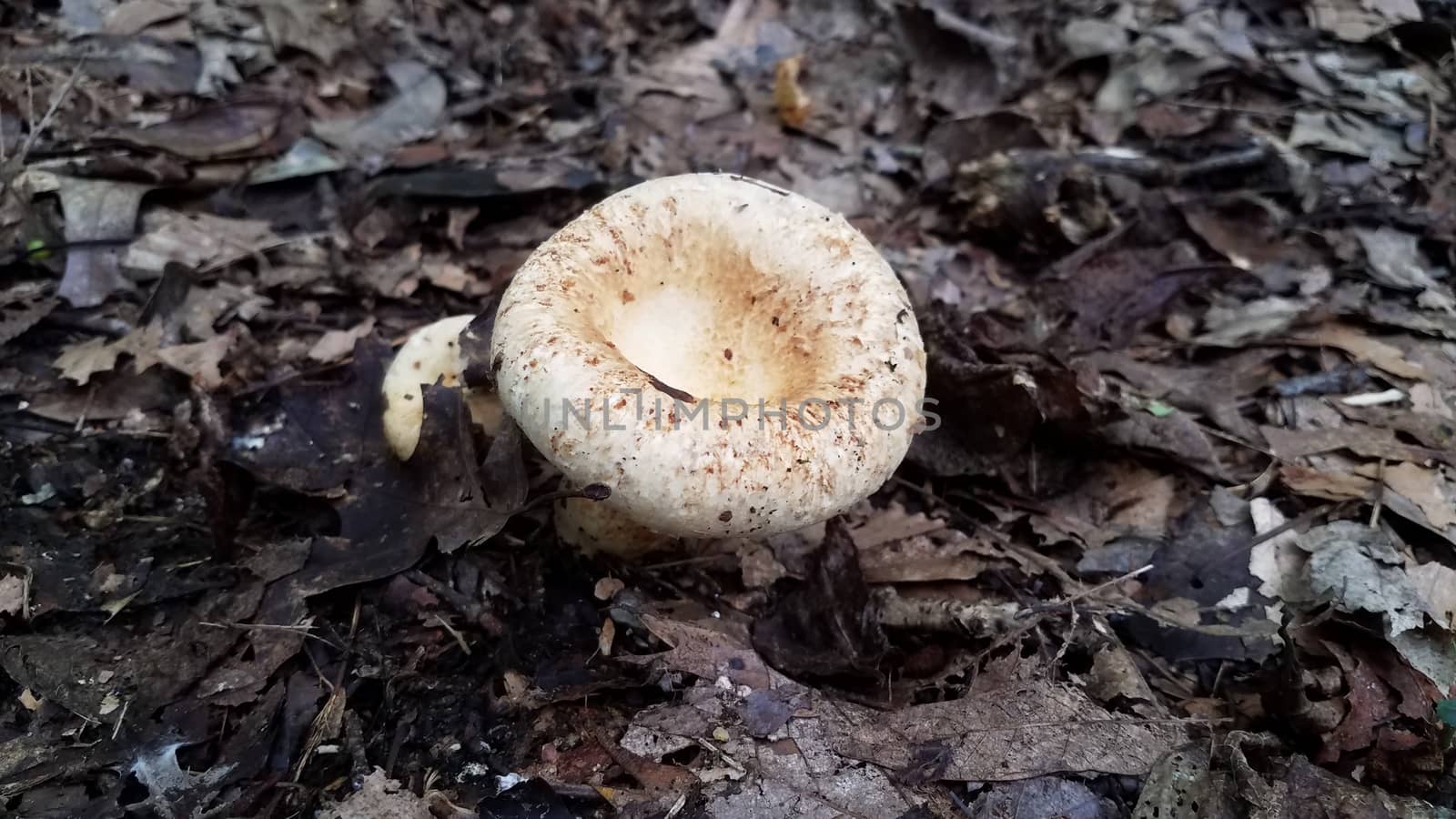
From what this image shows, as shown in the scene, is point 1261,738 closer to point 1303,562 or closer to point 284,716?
point 1303,562

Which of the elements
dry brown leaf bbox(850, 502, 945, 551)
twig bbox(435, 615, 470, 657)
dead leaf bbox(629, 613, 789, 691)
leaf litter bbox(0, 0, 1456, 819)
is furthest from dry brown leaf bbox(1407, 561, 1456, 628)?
twig bbox(435, 615, 470, 657)

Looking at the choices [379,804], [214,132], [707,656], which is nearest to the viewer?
[379,804]

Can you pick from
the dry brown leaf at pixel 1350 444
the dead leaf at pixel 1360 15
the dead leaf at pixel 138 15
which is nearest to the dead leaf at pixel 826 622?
the dry brown leaf at pixel 1350 444

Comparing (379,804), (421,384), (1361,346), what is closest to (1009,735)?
(379,804)

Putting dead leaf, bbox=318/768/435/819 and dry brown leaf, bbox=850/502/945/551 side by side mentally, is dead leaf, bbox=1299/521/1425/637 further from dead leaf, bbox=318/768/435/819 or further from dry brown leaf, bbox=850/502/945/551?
dead leaf, bbox=318/768/435/819

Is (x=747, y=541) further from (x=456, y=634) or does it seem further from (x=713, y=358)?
(x=456, y=634)

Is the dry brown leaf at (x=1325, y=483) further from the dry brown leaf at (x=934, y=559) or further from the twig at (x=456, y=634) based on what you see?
the twig at (x=456, y=634)
